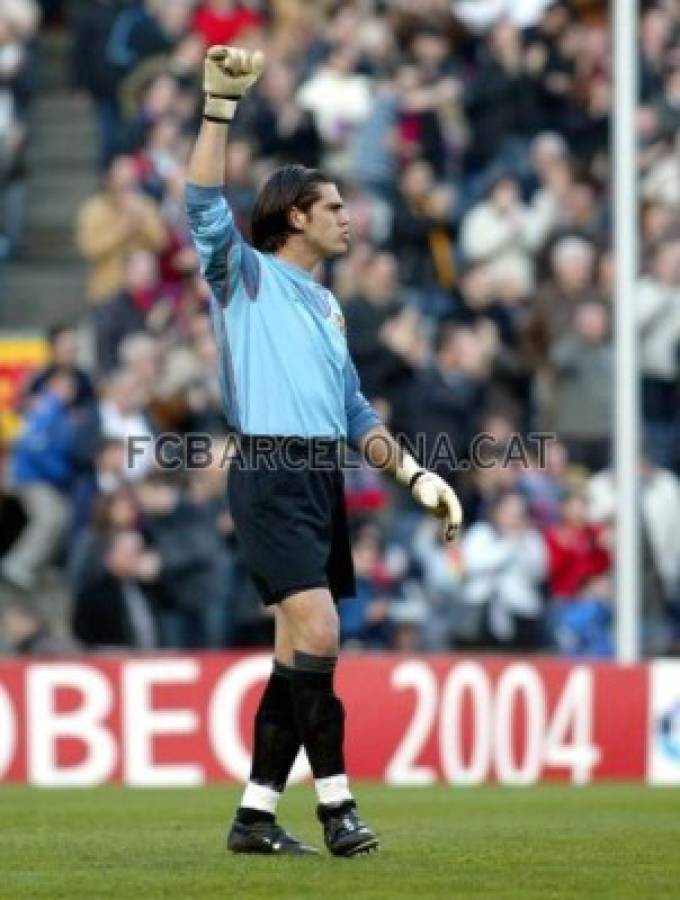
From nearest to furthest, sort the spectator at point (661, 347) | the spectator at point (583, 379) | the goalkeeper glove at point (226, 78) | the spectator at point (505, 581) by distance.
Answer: the goalkeeper glove at point (226, 78) → the spectator at point (505, 581) → the spectator at point (583, 379) → the spectator at point (661, 347)

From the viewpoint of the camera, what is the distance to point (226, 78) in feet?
29.2

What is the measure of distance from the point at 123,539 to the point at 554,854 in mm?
8095

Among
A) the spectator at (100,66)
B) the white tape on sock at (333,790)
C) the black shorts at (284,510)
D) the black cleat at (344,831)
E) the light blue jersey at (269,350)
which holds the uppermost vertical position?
the spectator at (100,66)

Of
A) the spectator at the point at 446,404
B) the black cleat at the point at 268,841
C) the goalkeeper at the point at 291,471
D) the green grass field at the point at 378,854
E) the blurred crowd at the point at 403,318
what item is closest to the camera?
the green grass field at the point at 378,854

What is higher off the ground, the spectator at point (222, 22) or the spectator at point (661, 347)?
the spectator at point (222, 22)

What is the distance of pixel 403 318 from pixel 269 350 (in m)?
10.2

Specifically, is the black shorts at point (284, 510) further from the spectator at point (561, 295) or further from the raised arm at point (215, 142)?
the spectator at point (561, 295)

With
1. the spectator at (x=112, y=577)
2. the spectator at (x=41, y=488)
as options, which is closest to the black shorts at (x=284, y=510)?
the spectator at (x=112, y=577)

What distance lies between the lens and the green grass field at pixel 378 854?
830cm

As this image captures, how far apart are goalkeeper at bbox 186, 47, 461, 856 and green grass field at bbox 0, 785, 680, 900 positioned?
0.27m

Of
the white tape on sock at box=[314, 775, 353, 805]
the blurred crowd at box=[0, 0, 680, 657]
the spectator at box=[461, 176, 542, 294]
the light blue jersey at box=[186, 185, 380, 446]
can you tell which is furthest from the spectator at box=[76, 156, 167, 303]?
the white tape on sock at box=[314, 775, 353, 805]

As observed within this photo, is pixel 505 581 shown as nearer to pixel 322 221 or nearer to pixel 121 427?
pixel 121 427

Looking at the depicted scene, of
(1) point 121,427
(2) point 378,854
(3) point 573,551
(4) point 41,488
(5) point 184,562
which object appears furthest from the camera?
(3) point 573,551

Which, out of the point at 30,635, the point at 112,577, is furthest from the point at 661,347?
the point at 30,635
